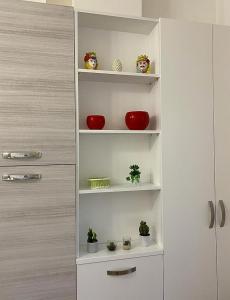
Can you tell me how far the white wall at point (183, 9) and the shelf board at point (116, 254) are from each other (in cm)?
174

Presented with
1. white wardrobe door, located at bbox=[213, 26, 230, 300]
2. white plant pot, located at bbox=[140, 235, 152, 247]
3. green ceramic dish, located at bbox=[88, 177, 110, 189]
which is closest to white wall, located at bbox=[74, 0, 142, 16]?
white wardrobe door, located at bbox=[213, 26, 230, 300]

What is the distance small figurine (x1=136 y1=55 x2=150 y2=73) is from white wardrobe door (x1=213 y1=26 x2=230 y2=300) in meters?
0.48

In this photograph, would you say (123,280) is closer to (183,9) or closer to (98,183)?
(98,183)

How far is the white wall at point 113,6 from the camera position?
1765mm

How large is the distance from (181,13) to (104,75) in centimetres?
103

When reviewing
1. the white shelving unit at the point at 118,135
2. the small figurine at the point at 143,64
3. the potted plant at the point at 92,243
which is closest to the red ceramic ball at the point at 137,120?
the white shelving unit at the point at 118,135

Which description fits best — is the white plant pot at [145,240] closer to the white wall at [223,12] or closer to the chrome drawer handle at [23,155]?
the chrome drawer handle at [23,155]

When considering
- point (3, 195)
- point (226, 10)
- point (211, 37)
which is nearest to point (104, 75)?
point (211, 37)

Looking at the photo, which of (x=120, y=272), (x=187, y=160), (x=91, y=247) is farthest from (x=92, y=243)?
(x=187, y=160)

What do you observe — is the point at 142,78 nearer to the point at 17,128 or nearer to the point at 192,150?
the point at 192,150

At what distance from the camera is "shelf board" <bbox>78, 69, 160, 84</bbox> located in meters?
1.73

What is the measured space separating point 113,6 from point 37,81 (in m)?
0.75

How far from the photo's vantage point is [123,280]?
1.69 metres

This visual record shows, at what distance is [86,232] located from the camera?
6.20ft
